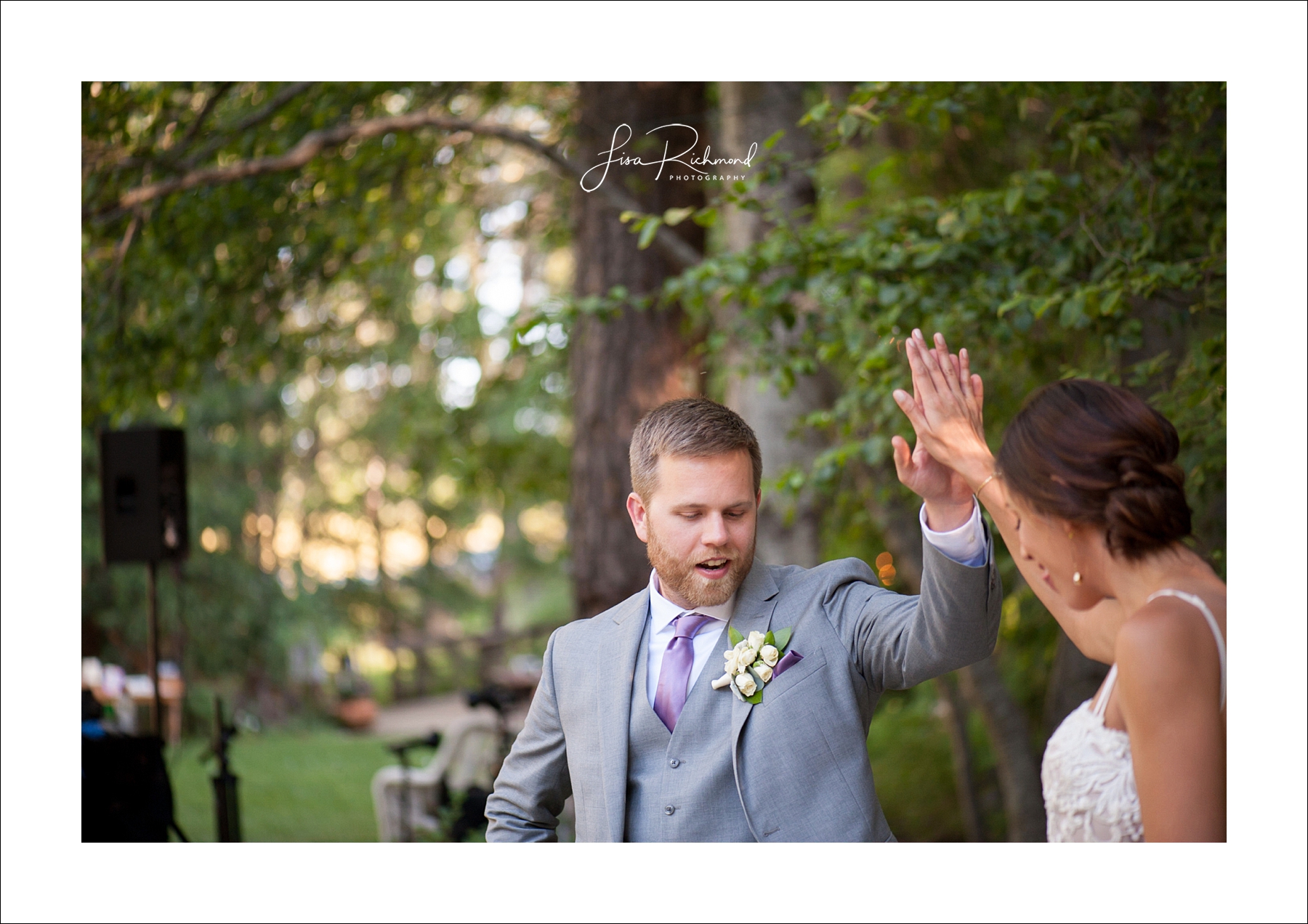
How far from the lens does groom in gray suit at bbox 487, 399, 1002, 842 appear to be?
181 cm

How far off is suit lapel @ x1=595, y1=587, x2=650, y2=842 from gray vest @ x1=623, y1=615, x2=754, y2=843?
0.9 inches

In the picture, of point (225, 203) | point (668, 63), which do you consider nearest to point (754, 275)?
point (668, 63)

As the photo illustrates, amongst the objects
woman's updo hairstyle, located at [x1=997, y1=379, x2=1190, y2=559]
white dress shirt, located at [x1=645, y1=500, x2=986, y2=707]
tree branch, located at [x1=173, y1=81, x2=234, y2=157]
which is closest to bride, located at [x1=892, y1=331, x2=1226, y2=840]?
woman's updo hairstyle, located at [x1=997, y1=379, x2=1190, y2=559]

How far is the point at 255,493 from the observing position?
8.74 metres

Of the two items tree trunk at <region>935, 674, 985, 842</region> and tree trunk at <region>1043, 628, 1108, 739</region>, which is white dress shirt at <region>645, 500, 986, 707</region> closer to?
tree trunk at <region>1043, 628, 1108, 739</region>

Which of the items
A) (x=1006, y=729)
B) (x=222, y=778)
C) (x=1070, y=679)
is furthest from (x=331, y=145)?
(x=1006, y=729)

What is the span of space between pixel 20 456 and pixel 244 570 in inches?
247

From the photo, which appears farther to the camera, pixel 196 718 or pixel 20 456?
pixel 196 718

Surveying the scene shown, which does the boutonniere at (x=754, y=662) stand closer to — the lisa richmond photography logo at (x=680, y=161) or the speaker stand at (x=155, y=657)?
the lisa richmond photography logo at (x=680, y=161)

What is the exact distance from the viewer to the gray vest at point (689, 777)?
1821mm

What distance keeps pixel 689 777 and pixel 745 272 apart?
1.42 metres

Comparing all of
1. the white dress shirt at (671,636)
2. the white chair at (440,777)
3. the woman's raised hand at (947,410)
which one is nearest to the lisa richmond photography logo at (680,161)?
the woman's raised hand at (947,410)

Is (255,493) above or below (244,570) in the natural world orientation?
above

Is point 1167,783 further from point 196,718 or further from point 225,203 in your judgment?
point 196,718
